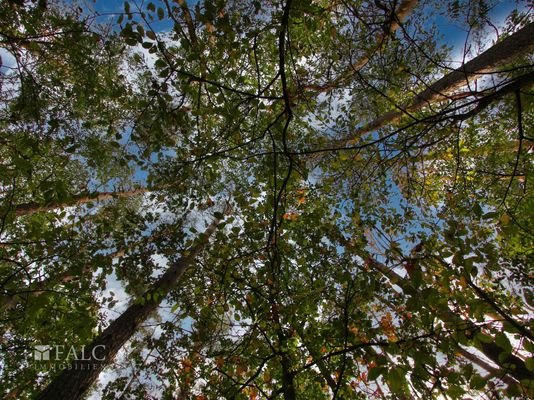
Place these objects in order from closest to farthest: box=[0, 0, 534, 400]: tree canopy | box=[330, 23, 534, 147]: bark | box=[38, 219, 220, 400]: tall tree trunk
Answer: box=[0, 0, 534, 400]: tree canopy → box=[38, 219, 220, 400]: tall tree trunk → box=[330, 23, 534, 147]: bark

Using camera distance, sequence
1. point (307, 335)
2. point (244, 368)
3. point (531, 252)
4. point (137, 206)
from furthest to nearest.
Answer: point (137, 206) < point (531, 252) < point (307, 335) < point (244, 368)

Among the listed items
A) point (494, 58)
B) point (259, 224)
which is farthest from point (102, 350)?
point (494, 58)

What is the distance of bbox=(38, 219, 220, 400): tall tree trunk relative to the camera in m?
4.12

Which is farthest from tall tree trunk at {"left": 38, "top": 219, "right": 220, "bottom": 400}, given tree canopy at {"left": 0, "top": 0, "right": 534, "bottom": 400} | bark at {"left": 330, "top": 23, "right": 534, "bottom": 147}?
bark at {"left": 330, "top": 23, "right": 534, "bottom": 147}

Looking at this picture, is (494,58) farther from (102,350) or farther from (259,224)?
(102,350)

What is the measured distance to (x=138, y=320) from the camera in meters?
5.51

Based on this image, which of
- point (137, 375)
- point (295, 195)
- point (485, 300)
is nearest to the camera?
point (485, 300)

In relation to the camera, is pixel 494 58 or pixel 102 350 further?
pixel 494 58

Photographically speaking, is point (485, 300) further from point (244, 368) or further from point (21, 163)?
point (21, 163)

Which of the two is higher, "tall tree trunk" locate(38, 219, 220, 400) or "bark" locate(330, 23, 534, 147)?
"bark" locate(330, 23, 534, 147)

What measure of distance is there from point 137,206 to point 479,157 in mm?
12779

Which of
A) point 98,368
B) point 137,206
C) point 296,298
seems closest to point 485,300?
point 296,298

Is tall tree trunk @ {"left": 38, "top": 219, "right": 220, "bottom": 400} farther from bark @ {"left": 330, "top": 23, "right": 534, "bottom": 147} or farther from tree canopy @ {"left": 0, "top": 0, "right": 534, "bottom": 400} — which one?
bark @ {"left": 330, "top": 23, "right": 534, "bottom": 147}

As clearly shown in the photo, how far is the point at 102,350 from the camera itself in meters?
4.88
